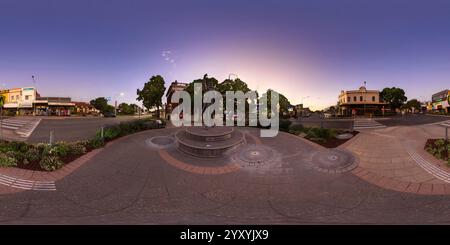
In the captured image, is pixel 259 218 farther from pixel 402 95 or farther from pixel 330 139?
pixel 402 95

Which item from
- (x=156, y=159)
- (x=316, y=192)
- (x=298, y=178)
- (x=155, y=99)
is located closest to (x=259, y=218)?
(x=316, y=192)

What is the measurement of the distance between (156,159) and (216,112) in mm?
10616

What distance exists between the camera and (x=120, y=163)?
7781 mm

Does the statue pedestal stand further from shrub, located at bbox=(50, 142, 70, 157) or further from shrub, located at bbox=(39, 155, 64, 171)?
shrub, located at bbox=(39, 155, 64, 171)

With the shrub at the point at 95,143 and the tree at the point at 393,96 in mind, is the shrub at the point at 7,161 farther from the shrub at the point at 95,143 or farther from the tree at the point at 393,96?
the tree at the point at 393,96

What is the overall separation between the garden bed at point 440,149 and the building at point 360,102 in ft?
91.7

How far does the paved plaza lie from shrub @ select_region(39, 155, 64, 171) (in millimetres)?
283

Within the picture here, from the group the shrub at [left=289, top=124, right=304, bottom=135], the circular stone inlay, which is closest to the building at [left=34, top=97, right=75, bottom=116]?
the shrub at [left=289, top=124, right=304, bottom=135]

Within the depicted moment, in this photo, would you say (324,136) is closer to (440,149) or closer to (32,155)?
(440,149)

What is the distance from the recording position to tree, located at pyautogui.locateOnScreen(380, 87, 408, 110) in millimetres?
39875

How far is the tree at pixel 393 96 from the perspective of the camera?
3988 centimetres

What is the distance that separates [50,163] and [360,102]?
1565 inches

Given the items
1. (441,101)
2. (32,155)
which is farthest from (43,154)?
(441,101)

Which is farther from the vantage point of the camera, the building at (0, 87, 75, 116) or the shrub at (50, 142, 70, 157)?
the building at (0, 87, 75, 116)
